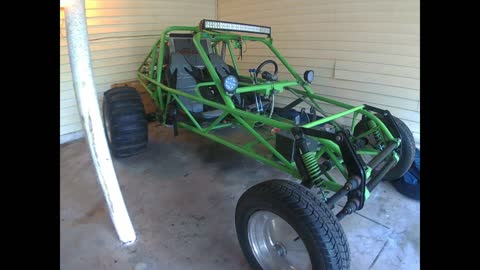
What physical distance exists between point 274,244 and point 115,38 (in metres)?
3.79

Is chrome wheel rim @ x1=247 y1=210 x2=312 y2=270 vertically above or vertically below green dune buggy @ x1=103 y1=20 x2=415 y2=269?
below

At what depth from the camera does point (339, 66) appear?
377cm

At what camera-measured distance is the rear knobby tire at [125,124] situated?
3107 mm

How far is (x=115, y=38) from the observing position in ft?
13.7

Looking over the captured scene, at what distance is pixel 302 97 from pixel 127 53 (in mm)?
2856

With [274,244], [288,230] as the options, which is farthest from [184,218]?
[288,230]

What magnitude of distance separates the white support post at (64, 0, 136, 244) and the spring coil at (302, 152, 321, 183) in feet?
4.30

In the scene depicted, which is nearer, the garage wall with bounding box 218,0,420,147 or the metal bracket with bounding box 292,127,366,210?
the metal bracket with bounding box 292,127,366,210

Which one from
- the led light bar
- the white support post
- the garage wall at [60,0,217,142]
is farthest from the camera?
the garage wall at [60,0,217,142]

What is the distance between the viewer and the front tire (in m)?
1.40

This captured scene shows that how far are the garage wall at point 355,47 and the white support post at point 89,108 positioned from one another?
9.92 ft

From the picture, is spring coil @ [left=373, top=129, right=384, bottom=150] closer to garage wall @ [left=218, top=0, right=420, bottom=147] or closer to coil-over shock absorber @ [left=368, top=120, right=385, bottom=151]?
coil-over shock absorber @ [left=368, top=120, right=385, bottom=151]

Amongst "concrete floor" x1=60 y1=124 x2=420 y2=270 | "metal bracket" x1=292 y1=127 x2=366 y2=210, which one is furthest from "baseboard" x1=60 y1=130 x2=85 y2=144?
"metal bracket" x1=292 y1=127 x2=366 y2=210
